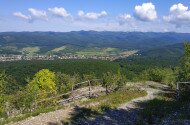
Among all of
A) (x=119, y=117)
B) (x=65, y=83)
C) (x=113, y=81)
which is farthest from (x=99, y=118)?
(x=65, y=83)

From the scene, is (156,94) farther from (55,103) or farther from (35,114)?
(35,114)

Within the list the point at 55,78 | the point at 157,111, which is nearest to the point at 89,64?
the point at 55,78

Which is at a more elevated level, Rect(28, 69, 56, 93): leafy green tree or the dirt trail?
the dirt trail

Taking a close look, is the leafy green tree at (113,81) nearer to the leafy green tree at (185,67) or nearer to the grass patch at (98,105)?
the grass patch at (98,105)

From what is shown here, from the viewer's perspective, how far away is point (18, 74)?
586 feet

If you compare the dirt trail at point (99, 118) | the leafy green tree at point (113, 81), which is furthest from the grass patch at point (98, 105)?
the leafy green tree at point (113, 81)

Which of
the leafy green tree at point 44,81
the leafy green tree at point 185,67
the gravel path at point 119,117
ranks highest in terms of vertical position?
the leafy green tree at point 185,67

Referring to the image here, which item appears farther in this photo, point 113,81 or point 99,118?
point 113,81

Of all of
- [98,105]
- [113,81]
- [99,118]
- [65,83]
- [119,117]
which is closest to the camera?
[99,118]

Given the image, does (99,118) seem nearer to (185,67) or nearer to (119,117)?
(119,117)

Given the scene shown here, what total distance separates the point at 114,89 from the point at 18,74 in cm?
14386

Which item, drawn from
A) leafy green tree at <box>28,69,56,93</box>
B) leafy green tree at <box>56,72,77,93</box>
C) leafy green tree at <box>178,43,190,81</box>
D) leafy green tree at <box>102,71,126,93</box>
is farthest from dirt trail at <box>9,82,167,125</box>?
leafy green tree at <box>28,69,56,93</box>

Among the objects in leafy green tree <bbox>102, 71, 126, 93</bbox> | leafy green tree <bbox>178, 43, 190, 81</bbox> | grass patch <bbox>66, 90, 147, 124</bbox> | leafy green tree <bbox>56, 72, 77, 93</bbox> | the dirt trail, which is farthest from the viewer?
leafy green tree <bbox>56, 72, 77, 93</bbox>

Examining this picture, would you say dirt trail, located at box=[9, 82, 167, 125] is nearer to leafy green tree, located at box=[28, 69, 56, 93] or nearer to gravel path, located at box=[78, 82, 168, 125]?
gravel path, located at box=[78, 82, 168, 125]
